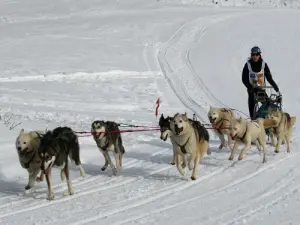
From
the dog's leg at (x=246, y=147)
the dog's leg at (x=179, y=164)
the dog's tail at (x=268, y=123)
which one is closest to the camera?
the dog's leg at (x=179, y=164)

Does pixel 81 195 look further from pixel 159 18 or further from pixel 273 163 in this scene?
pixel 159 18

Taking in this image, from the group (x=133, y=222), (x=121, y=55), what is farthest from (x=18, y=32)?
(x=133, y=222)

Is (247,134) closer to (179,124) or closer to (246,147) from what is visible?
(246,147)

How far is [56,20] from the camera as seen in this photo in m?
23.1

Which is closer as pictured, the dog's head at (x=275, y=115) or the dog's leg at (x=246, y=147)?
the dog's leg at (x=246, y=147)

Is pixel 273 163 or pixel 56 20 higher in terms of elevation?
pixel 56 20

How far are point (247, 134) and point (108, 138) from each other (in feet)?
6.33

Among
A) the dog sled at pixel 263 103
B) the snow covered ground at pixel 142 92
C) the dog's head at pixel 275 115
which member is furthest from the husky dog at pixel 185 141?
the dog sled at pixel 263 103

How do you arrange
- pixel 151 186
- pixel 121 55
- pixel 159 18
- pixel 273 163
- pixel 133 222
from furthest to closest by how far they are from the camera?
pixel 159 18 < pixel 121 55 < pixel 273 163 < pixel 151 186 < pixel 133 222

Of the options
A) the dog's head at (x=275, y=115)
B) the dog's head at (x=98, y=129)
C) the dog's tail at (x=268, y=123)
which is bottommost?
the dog's tail at (x=268, y=123)

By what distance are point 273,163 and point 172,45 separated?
1183 cm

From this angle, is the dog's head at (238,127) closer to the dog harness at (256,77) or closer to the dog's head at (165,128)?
the dog's head at (165,128)

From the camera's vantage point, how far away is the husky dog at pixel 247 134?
7434 mm

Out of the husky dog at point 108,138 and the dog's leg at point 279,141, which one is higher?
the husky dog at point 108,138
